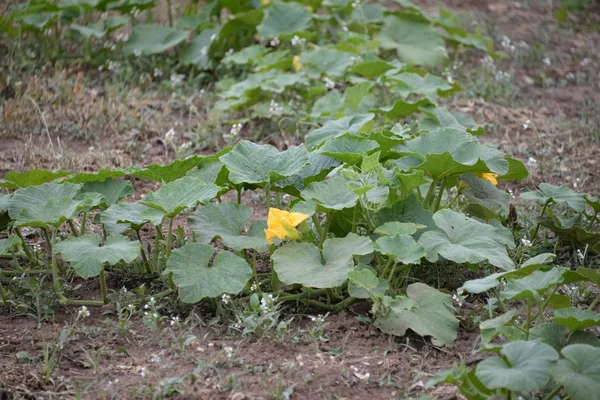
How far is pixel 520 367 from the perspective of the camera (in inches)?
80.0

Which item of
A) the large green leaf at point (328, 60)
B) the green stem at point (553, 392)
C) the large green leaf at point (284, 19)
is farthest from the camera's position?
the large green leaf at point (284, 19)

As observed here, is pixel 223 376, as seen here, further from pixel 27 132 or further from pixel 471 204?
pixel 27 132

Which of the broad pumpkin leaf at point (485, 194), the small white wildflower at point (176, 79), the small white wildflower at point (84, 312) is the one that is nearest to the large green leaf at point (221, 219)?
the small white wildflower at point (84, 312)

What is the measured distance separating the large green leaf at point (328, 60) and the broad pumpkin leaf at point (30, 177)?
2.06 metres

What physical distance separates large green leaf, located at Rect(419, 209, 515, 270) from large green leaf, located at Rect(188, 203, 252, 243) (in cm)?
65

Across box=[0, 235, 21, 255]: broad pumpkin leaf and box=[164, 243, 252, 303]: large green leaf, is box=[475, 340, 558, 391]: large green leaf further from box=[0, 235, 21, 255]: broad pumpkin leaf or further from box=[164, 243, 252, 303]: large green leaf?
box=[0, 235, 21, 255]: broad pumpkin leaf

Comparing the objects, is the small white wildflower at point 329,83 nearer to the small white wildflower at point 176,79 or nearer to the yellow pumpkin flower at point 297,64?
the yellow pumpkin flower at point 297,64

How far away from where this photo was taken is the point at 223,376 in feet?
7.71

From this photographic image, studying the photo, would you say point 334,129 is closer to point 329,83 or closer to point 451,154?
point 451,154

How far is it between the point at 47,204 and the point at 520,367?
5.49 ft

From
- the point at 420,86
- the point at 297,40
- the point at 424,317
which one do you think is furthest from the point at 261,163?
the point at 297,40

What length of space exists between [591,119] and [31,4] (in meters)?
3.61

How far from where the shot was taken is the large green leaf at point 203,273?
8.39ft

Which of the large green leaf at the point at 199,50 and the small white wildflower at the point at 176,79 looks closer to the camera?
the small white wildflower at the point at 176,79
